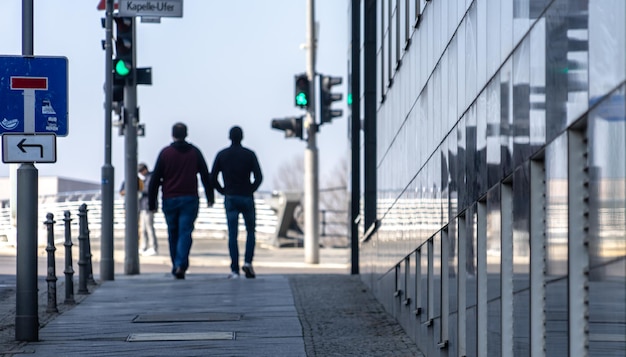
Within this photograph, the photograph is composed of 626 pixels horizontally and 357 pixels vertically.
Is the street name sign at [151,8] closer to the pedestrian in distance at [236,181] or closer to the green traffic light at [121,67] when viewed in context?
the green traffic light at [121,67]

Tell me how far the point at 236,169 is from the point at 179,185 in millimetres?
706

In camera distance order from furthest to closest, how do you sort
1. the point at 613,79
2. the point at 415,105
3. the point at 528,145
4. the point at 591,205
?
1. the point at 415,105
2. the point at 528,145
3. the point at 591,205
4. the point at 613,79

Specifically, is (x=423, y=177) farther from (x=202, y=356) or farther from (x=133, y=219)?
(x=133, y=219)

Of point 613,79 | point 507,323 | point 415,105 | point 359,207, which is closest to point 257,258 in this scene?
point 359,207

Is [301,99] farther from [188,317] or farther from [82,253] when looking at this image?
[188,317]

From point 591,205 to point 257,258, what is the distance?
25.8 meters

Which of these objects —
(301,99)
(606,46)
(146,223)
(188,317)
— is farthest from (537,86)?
(146,223)

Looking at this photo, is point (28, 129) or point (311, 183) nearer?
point (28, 129)

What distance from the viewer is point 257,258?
101ft

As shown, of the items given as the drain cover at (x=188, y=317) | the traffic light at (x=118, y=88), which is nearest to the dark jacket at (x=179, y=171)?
the traffic light at (x=118, y=88)

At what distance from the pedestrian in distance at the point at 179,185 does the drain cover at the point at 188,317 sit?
4.78 metres

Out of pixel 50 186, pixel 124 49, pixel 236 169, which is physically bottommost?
pixel 50 186

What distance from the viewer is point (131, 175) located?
20156 millimetres

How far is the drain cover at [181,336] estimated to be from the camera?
1118 cm
